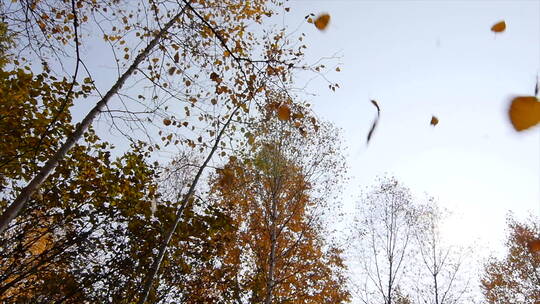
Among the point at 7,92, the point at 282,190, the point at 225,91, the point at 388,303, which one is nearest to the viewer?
the point at 225,91

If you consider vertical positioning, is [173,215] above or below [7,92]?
below

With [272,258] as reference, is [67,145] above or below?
below

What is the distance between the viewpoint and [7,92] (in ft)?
15.3

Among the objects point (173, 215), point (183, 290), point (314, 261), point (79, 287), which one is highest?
point (314, 261)

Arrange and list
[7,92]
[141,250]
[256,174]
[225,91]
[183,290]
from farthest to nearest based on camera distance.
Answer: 1. [256,174]
2. [183,290]
3. [141,250]
4. [7,92]
5. [225,91]

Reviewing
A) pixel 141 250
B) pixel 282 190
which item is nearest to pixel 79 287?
pixel 141 250

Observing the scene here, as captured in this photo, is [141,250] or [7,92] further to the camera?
[141,250]

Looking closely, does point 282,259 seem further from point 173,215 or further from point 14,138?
point 14,138

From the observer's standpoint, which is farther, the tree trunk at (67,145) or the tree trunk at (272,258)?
the tree trunk at (272,258)

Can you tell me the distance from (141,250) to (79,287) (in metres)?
0.95

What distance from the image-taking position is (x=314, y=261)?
9.13m

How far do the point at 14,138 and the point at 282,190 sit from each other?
6155 mm

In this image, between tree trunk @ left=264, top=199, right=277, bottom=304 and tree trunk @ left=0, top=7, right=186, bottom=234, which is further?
tree trunk @ left=264, top=199, right=277, bottom=304

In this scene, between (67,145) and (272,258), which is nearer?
(67,145)
